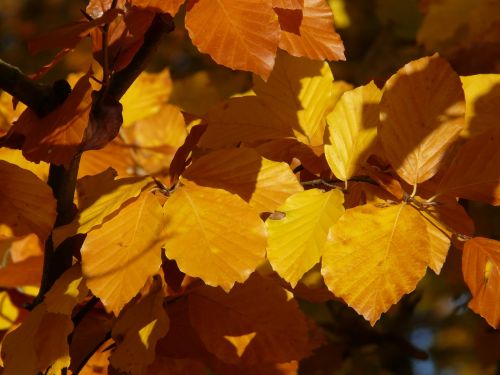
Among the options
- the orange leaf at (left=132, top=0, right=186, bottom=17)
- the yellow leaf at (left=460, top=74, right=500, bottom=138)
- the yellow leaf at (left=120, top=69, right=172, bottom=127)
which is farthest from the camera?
the yellow leaf at (left=120, top=69, right=172, bottom=127)

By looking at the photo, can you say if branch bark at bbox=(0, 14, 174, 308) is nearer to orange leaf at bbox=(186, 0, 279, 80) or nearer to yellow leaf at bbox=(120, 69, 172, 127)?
orange leaf at bbox=(186, 0, 279, 80)

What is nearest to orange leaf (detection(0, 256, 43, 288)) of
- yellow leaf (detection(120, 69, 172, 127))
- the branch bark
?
the branch bark

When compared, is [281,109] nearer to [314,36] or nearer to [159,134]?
[314,36]

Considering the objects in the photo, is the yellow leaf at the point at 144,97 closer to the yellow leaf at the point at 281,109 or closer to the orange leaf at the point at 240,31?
the yellow leaf at the point at 281,109

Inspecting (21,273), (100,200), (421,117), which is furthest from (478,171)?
(21,273)

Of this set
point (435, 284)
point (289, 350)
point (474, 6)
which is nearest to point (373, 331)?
point (435, 284)

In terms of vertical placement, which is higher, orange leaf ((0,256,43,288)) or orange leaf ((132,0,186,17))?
orange leaf ((132,0,186,17))

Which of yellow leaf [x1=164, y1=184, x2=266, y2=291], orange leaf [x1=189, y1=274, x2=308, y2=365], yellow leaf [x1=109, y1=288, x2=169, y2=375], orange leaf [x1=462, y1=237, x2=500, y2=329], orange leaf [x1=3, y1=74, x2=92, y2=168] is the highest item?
orange leaf [x1=3, y1=74, x2=92, y2=168]

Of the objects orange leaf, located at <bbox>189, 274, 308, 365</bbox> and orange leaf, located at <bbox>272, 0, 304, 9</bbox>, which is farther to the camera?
orange leaf, located at <bbox>189, 274, 308, 365</bbox>

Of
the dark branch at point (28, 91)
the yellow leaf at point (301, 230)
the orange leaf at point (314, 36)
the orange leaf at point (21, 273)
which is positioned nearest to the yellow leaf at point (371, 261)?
the yellow leaf at point (301, 230)
